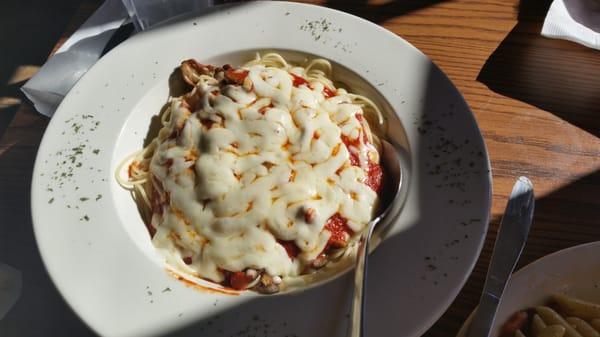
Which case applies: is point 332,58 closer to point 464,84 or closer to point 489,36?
point 464,84

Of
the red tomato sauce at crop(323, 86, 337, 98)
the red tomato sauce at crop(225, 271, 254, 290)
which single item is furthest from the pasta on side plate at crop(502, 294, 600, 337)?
the red tomato sauce at crop(323, 86, 337, 98)

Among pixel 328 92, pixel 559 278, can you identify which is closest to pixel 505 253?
pixel 559 278

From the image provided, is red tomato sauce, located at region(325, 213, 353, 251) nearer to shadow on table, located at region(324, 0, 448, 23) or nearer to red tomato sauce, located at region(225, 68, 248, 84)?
red tomato sauce, located at region(225, 68, 248, 84)

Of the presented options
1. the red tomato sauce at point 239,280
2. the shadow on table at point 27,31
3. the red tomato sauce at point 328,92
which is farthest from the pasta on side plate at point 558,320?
the shadow on table at point 27,31

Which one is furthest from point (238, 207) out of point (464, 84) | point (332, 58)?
point (464, 84)

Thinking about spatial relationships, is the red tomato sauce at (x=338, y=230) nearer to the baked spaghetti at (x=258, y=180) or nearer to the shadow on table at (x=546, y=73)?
the baked spaghetti at (x=258, y=180)
